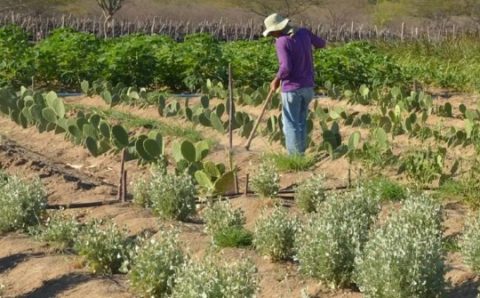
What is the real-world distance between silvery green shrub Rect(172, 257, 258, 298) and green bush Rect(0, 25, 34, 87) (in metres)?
14.0

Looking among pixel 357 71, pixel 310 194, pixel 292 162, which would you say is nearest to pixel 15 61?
pixel 357 71

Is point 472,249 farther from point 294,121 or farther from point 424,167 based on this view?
point 294,121

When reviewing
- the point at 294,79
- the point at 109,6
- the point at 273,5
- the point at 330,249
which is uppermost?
the point at 294,79

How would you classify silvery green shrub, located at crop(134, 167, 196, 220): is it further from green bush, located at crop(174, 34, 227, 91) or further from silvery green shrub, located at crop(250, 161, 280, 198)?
green bush, located at crop(174, 34, 227, 91)

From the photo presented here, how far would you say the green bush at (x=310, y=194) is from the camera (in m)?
7.56

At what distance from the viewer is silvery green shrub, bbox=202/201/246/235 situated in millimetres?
6930

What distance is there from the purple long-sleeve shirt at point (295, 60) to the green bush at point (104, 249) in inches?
157

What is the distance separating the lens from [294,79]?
33.8 feet

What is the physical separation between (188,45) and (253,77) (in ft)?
4.94

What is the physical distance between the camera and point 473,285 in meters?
5.72

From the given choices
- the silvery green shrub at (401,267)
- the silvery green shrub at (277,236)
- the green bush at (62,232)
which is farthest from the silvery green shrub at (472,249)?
the green bush at (62,232)

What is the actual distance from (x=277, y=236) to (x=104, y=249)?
1.01m

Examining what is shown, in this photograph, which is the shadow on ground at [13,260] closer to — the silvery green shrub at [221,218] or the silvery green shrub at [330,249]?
the silvery green shrub at [221,218]

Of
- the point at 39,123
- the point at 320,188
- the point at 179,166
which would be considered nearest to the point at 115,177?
the point at 179,166
